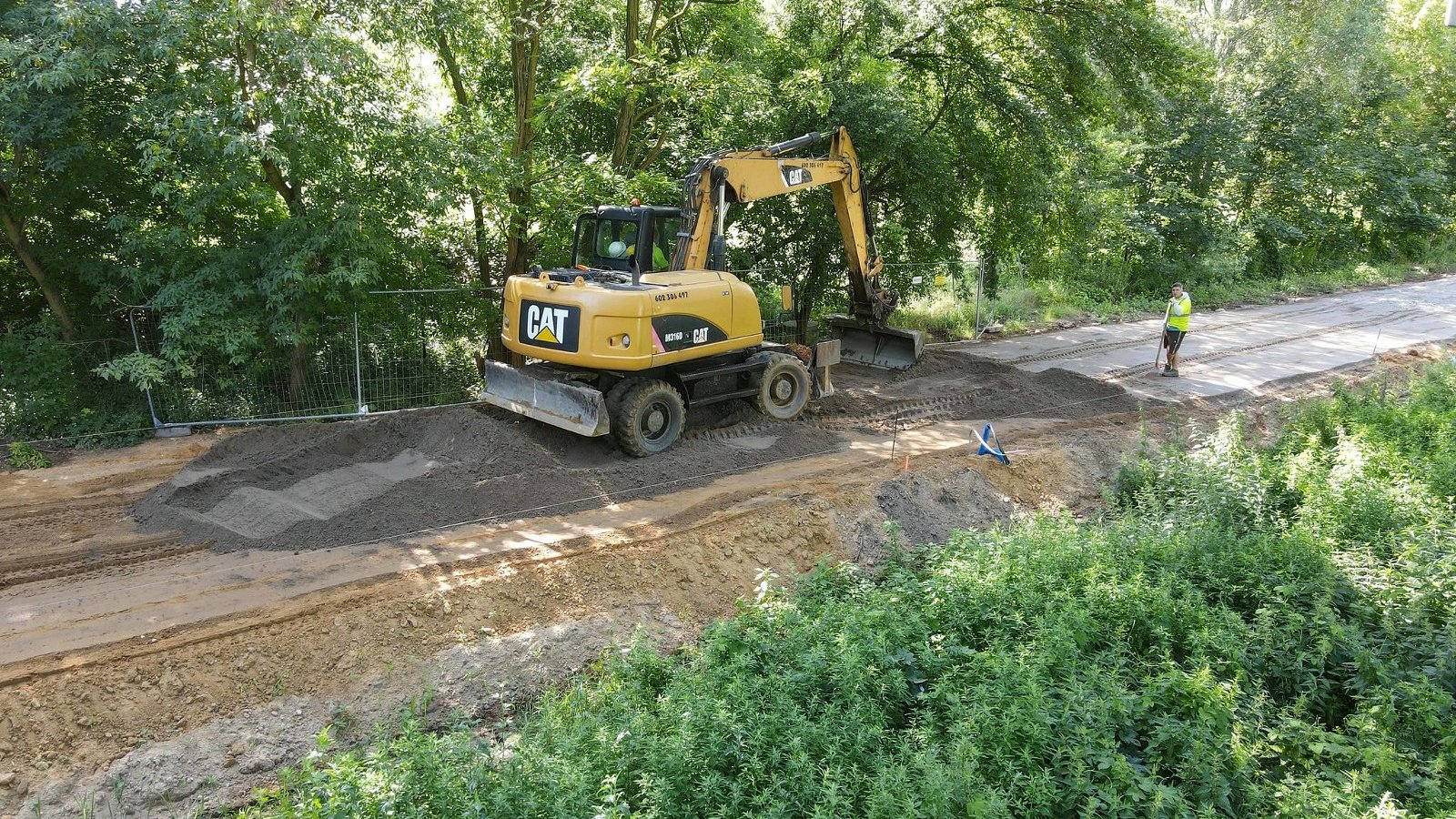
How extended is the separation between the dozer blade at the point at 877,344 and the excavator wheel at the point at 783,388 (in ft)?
10.2

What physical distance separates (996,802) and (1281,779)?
2.15m

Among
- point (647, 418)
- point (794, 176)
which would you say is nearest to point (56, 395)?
point (647, 418)

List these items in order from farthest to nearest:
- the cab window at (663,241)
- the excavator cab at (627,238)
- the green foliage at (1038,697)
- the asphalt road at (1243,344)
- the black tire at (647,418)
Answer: the asphalt road at (1243,344) < the cab window at (663,241) < the excavator cab at (627,238) < the black tire at (647,418) < the green foliage at (1038,697)

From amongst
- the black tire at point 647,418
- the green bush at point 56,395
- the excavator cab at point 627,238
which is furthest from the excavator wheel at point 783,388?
the green bush at point 56,395

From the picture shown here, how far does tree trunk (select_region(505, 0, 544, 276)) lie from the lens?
12.0m

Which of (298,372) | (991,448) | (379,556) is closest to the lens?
(379,556)

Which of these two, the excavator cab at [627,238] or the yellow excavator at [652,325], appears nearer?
the yellow excavator at [652,325]

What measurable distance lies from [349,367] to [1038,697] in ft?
30.7

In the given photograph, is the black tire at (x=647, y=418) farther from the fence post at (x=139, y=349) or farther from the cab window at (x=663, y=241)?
the fence post at (x=139, y=349)

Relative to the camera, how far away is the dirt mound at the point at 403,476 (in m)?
8.21

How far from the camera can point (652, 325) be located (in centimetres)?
986

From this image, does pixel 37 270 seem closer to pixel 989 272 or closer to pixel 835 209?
pixel 835 209

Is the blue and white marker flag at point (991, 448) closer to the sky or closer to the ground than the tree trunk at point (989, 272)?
closer to the ground

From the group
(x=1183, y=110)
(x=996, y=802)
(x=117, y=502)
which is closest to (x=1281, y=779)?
(x=996, y=802)
